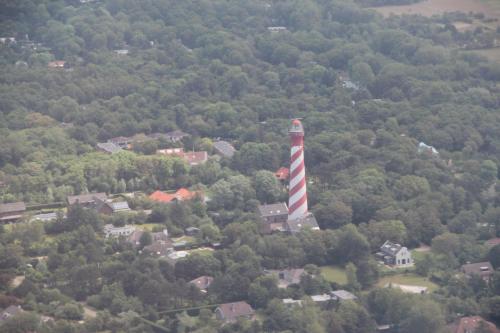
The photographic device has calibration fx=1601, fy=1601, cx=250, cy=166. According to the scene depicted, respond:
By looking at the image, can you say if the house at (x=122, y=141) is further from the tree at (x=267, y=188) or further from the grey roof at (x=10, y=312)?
the grey roof at (x=10, y=312)

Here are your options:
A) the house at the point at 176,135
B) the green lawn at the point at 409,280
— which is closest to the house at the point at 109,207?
the house at the point at 176,135

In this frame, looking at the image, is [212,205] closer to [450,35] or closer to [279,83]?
[279,83]

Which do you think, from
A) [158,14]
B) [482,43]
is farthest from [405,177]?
[158,14]

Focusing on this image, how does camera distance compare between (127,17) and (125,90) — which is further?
(127,17)

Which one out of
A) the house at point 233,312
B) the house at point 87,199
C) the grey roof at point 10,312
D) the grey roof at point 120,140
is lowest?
the grey roof at point 120,140

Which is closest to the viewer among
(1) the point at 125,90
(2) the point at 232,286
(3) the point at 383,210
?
(2) the point at 232,286

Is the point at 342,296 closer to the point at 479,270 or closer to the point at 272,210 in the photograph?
the point at 479,270

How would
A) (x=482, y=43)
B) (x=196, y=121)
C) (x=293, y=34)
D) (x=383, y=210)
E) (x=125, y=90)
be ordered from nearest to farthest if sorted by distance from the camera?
(x=383, y=210)
(x=196, y=121)
(x=125, y=90)
(x=482, y=43)
(x=293, y=34)

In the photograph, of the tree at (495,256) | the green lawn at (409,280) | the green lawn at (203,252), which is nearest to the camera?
the green lawn at (409,280)
